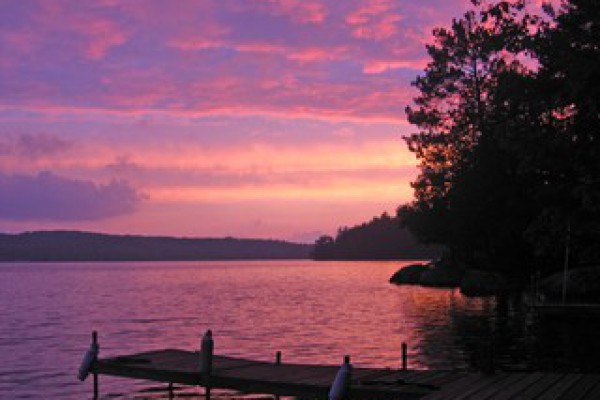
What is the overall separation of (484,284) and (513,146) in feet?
172

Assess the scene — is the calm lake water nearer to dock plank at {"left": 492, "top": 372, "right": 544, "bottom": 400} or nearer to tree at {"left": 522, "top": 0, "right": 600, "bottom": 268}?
tree at {"left": 522, "top": 0, "right": 600, "bottom": 268}

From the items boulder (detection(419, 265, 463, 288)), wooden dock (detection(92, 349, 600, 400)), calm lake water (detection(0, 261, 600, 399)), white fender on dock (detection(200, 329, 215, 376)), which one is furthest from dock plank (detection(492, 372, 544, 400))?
boulder (detection(419, 265, 463, 288))

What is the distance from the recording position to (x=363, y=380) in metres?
22.4

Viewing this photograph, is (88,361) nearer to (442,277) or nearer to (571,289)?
(571,289)

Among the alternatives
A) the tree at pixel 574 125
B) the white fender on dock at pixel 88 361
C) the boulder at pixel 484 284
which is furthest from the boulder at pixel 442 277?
the white fender on dock at pixel 88 361

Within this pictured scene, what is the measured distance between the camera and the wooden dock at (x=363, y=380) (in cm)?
1873

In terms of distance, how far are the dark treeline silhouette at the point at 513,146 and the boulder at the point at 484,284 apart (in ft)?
4.37

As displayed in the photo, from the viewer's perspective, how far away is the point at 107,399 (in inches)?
1091

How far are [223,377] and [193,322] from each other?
37869 millimetres

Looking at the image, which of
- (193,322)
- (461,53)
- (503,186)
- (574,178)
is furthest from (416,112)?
(574,178)

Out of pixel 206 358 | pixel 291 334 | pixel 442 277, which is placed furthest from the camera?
pixel 442 277

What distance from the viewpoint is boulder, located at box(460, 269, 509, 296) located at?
79.4 m

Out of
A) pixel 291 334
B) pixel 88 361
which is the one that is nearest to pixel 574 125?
pixel 88 361

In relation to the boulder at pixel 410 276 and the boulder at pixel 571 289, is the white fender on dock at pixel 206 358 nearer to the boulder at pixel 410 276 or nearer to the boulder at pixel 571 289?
the boulder at pixel 571 289
